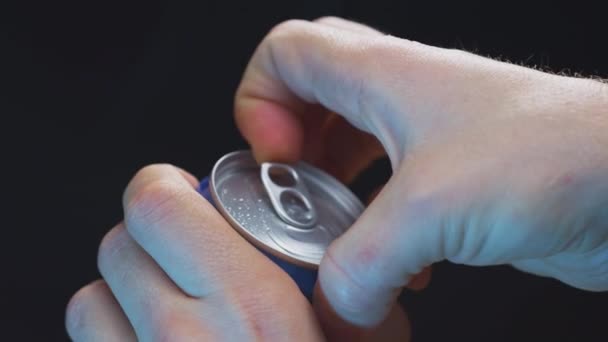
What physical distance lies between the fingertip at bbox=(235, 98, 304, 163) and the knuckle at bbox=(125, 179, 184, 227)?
17 centimetres

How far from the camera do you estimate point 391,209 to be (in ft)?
2.13

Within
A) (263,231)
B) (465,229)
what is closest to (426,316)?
→ (263,231)

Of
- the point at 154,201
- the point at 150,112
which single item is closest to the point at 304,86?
the point at 154,201

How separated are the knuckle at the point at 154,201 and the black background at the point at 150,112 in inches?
13.8

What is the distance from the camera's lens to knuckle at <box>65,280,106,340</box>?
2.86 feet

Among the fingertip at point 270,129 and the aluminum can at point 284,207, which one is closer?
the aluminum can at point 284,207

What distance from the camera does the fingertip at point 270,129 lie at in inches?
37.0

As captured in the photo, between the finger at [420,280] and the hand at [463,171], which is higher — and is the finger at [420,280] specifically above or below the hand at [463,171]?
below

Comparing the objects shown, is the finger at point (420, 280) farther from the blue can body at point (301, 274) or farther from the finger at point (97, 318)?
the finger at point (97, 318)

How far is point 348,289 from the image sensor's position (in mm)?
695

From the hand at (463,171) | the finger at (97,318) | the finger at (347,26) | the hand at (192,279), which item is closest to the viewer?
the hand at (463,171)

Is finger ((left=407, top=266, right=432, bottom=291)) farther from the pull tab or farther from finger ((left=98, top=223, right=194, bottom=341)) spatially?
finger ((left=98, top=223, right=194, bottom=341))

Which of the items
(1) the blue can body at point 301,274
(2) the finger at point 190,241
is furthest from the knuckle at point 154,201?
(1) the blue can body at point 301,274

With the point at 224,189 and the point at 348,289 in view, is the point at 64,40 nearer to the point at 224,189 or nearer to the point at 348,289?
the point at 224,189
